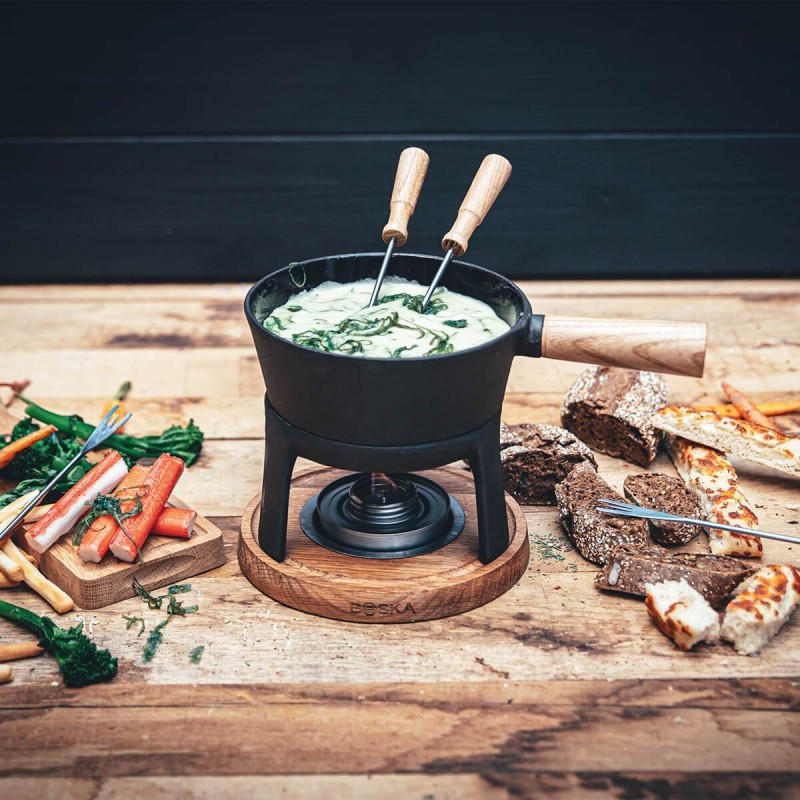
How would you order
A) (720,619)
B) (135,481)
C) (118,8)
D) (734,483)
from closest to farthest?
(720,619), (135,481), (734,483), (118,8)

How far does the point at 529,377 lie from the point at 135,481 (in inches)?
67.3

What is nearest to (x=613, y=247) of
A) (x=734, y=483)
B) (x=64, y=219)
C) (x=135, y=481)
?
(x=734, y=483)

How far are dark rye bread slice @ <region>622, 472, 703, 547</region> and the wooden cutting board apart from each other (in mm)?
1160

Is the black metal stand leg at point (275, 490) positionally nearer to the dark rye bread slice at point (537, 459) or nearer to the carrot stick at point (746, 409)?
the dark rye bread slice at point (537, 459)

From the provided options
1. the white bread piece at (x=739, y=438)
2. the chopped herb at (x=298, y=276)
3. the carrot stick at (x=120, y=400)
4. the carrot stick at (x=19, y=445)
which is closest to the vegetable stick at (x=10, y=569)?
the carrot stick at (x=19, y=445)

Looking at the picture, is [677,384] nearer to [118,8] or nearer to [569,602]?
[569,602]

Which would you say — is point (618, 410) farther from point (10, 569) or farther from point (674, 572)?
point (10, 569)

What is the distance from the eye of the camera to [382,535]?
100 inches

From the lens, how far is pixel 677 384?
3.73m

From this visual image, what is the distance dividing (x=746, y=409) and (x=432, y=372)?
164 centimetres

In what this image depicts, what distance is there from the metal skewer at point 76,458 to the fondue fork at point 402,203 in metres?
0.95

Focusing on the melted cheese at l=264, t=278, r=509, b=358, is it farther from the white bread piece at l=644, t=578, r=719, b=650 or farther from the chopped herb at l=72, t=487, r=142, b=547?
the white bread piece at l=644, t=578, r=719, b=650

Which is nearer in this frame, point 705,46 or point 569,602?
point 569,602

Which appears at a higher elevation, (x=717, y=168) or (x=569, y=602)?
(x=717, y=168)
